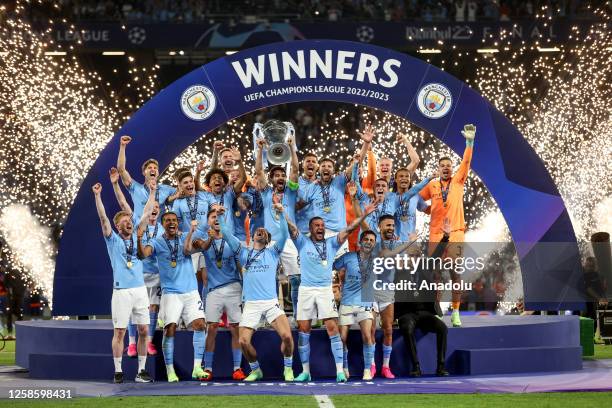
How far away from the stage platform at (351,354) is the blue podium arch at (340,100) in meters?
1.00

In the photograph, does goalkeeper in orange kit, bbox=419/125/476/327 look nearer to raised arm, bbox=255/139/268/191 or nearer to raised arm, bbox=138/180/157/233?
raised arm, bbox=255/139/268/191

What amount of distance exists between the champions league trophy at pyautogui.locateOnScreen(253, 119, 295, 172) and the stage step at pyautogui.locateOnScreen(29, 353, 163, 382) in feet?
9.11

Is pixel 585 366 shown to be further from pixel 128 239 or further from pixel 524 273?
pixel 128 239

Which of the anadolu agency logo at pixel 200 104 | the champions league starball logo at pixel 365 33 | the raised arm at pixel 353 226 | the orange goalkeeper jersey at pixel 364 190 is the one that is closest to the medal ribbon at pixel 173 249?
the raised arm at pixel 353 226

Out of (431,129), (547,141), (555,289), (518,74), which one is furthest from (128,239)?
(518,74)

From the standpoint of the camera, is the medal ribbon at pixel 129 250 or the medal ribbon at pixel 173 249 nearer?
the medal ribbon at pixel 129 250

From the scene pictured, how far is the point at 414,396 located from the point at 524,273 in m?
4.09

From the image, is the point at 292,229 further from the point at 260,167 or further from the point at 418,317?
the point at 418,317

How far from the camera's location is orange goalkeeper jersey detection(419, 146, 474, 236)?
14.1 metres

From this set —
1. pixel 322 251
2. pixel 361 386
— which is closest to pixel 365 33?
pixel 322 251

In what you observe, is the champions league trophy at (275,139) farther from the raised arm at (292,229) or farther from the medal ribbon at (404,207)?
the medal ribbon at (404,207)

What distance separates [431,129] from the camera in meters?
15.4

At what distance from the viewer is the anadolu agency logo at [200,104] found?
50.6 ft

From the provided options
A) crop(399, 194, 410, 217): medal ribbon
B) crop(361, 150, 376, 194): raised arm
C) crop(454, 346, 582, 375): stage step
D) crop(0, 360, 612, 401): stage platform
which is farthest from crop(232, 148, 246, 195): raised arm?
crop(454, 346, 582, 375): stage step
